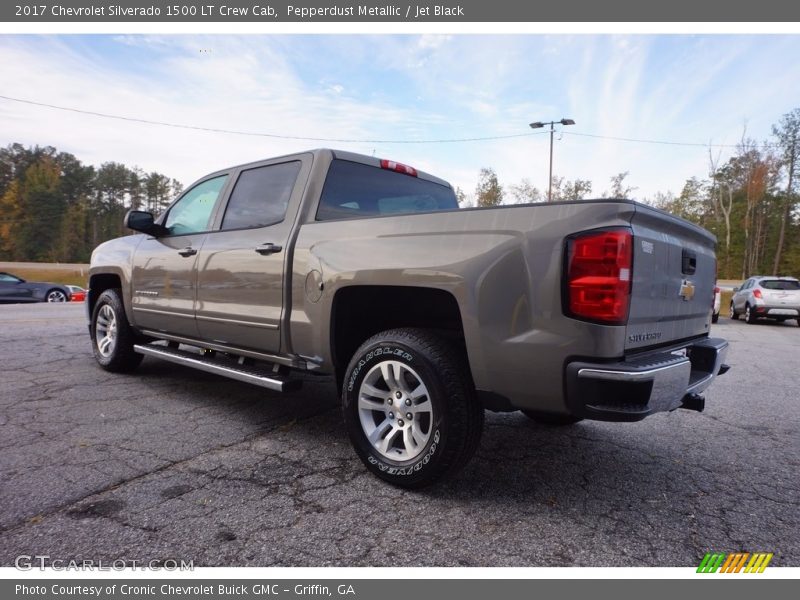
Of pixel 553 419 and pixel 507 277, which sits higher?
pixel 507 277

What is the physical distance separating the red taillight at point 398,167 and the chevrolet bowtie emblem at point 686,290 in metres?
2.22

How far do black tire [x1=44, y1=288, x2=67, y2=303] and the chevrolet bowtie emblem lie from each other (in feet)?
64.4

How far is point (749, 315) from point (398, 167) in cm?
1594

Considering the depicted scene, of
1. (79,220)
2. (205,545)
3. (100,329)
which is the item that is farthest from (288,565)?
(79,220)

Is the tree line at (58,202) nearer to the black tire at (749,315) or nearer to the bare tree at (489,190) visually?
the bare tree at (489,190)

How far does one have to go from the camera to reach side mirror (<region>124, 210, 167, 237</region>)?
452cm

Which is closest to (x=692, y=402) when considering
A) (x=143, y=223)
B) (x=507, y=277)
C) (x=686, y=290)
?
(x=686, y=290)

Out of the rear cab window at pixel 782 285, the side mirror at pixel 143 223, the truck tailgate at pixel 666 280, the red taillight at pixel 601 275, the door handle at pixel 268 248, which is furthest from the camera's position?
the rear cab window at pixel 782 285

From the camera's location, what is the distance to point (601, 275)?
7.06 feet

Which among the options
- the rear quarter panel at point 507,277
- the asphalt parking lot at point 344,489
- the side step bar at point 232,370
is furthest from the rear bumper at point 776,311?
the side step bar at point 232,370

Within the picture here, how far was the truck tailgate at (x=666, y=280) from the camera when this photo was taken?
2.29m

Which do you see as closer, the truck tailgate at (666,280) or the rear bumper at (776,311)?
the truck tailgate at (666,280)

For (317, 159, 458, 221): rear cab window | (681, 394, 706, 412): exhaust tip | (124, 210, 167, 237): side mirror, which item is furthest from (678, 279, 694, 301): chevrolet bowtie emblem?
(124, 210, 167, 237): side mirror

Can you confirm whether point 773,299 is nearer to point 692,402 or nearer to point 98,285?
point 692,402
